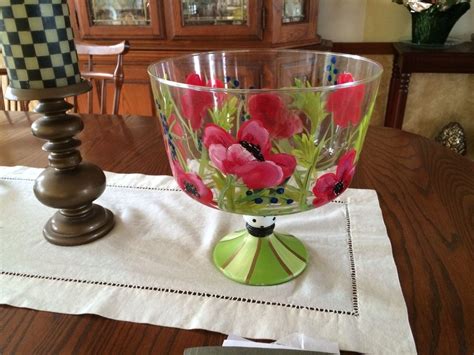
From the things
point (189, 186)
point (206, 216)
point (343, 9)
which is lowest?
point (206, 216)

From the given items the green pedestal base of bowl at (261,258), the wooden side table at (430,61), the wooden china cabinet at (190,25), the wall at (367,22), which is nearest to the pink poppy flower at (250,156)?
the green pedestal base of bowl at (261,258)

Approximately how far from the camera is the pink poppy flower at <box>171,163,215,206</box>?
0.41m

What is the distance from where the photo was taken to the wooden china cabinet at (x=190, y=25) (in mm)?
1437

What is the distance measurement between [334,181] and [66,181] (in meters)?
0.34

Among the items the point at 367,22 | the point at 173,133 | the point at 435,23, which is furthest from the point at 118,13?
the point at 173,133

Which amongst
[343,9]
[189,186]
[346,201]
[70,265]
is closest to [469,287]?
[346,201]

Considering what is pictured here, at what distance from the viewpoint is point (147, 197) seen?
63cm

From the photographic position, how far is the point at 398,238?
1.68 feet

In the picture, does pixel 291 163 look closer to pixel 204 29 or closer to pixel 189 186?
pixel 189 186

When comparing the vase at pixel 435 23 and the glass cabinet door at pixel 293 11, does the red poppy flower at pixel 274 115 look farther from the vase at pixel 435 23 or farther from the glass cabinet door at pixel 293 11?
the vase at pixel 435 23

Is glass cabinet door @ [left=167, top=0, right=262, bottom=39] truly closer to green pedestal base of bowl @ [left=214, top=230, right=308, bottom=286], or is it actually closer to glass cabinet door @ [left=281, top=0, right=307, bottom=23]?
glass cabinet door @ [left=281, top=0, right=307, bottom=23]

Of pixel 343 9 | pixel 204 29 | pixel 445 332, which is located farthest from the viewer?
pixel 343 9

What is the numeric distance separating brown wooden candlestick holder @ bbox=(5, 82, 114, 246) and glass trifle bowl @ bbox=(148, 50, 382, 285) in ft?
0.46

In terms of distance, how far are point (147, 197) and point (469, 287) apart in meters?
0.46
